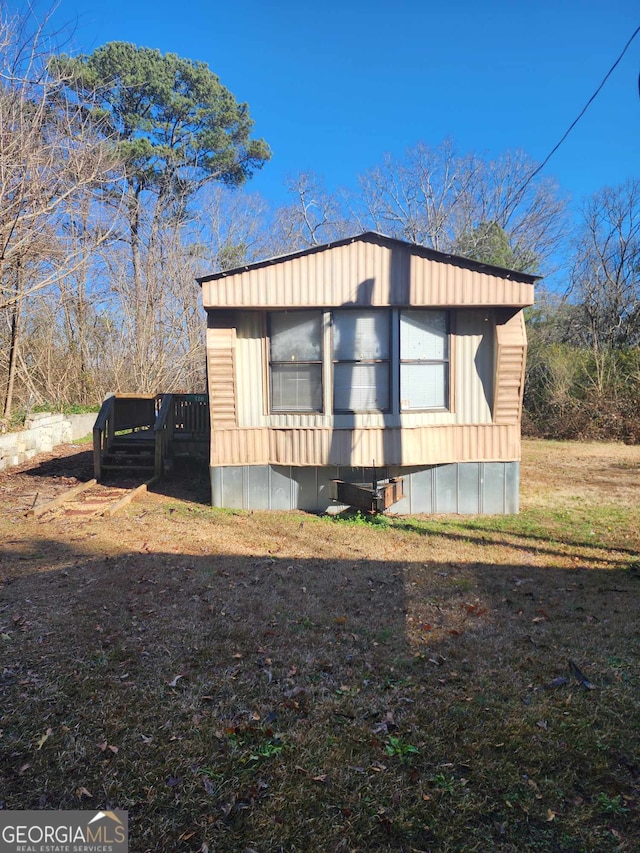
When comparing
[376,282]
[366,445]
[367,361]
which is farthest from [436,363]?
[366,445]

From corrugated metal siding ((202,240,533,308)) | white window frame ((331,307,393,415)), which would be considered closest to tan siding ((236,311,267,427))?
corrugated metal siding ((202,240,533,308))

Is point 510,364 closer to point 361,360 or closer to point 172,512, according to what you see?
point 361,360

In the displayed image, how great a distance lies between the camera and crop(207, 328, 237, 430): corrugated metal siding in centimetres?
724

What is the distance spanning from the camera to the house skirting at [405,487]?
7.71 meters

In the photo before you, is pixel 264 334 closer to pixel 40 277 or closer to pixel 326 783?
pixel 326 783

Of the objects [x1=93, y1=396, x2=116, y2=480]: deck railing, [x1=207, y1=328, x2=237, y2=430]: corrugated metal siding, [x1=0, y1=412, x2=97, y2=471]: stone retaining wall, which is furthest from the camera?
[x1=0, y1=412, x2=97, y2=471]: stone retaining wall

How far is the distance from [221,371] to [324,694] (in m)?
5.09

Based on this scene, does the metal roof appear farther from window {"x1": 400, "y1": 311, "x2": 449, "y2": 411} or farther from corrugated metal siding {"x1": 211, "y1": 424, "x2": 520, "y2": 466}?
corrugated metal siding {"x1": 211, "y1": 424, "x2": 520, "y2": 466}

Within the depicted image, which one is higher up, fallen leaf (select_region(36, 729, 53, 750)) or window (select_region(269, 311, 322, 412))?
window (select_region(269, 311, 322, 412))

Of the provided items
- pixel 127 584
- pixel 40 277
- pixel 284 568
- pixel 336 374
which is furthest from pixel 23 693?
pixel 40 277

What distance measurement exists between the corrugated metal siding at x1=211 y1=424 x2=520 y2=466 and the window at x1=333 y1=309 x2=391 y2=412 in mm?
449

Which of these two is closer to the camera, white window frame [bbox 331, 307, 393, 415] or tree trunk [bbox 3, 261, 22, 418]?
white window frame [bbox 331, 307, 393, 415]

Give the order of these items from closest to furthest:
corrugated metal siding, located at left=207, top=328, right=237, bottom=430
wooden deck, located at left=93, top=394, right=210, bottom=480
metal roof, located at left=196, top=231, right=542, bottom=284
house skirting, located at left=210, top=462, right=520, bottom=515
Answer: metal roof, located at left=196, top=231, right=542, bottom=284 → corrugated metal siding, located at left=207, top=328, right=237, bottom=430 → house skirting, located at left=210, top=462, right=520, bottom=515 → wooden deck, located at left=93, top=394, right=210, bottom=480

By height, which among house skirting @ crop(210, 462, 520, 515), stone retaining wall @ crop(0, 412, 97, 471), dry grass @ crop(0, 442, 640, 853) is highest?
stone retaining wall @ crop(0, 412, 97, 471)
